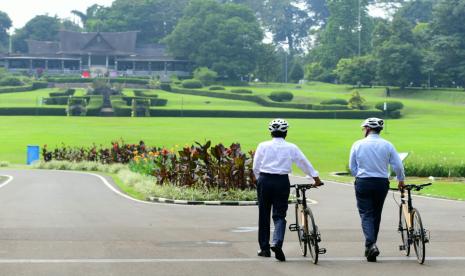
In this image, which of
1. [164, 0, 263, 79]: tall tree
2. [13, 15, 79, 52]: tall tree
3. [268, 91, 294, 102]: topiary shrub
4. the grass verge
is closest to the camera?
the grass verge

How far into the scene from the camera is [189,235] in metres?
13.9

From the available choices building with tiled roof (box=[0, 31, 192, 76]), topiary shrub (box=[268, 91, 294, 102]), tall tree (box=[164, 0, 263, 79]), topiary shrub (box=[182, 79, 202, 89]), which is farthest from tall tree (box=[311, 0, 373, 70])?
topiary shrub (box=[268, 91, 294, 102])

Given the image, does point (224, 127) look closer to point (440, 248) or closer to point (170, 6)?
point (440, 248)

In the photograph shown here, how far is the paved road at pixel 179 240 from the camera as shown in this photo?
35.1 feet

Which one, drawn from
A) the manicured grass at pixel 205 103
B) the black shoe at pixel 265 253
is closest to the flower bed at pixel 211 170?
the black shoe at pixel 265 253

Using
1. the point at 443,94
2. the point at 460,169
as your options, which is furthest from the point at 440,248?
the point at 443,94

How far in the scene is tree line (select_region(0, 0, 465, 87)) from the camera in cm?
10988

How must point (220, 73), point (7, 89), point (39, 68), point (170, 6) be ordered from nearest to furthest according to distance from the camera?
point (7, 89) → point (220, 73) → point (39, 68) → point (170, 6)

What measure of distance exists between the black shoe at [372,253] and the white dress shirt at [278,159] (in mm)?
1153

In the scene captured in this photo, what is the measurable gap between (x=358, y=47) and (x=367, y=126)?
125 m

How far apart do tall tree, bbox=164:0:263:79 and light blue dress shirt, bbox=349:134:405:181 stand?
116695 millimetres

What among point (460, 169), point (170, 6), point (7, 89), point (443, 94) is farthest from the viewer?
point (170, 6)

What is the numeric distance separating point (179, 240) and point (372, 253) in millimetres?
3192

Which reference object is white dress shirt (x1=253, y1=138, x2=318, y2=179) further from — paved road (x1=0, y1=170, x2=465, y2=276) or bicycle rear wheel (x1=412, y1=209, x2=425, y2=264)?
bicycle rear wheel (x1=412, y1=209, x2=425, y2=264)
